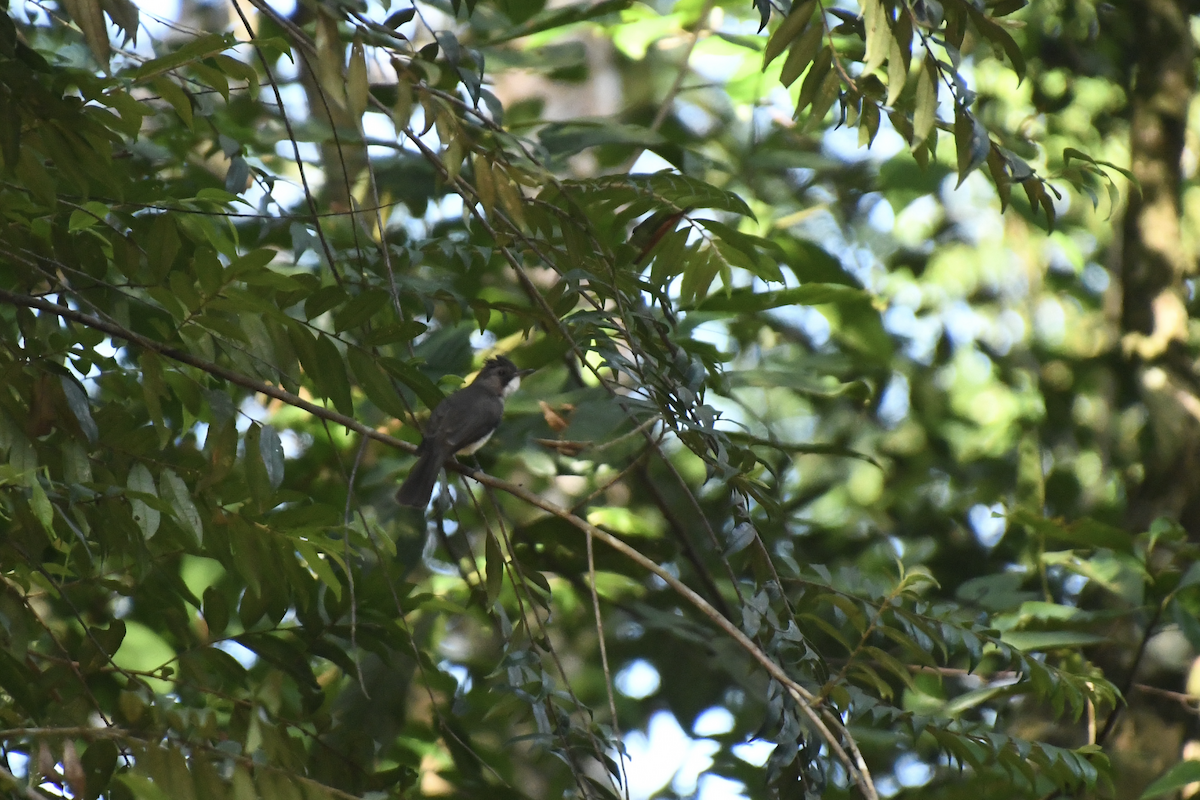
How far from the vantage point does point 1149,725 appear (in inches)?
161

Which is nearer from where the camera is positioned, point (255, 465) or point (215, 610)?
point (255, 465)

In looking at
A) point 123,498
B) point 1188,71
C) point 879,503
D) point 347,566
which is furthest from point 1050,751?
point 1188,71

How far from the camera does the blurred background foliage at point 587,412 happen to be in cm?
236

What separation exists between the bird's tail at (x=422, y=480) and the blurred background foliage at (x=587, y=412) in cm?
11

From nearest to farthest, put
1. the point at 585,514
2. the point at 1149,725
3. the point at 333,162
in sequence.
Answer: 1. the point at 1149,725
2. the point at 585,514
3. the point at 333,162

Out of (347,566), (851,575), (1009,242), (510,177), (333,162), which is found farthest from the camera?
(1009,242)

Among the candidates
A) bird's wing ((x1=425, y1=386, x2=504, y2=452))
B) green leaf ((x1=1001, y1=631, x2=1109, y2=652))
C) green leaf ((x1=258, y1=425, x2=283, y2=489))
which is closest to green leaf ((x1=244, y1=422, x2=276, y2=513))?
green leaf ((x1=258, y1=425, x2=283, y2=489))

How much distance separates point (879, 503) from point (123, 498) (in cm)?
405

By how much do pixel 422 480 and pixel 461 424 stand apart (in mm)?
214

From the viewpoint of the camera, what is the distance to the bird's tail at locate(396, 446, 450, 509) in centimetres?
347

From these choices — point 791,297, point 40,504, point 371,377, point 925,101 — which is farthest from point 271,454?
point 791,297

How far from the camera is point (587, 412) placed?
11.7 ft

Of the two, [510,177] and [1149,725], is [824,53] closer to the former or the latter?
[510,177]

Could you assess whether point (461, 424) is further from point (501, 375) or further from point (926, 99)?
point (926, 99)
